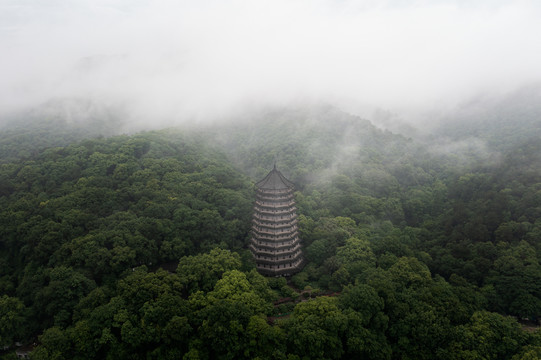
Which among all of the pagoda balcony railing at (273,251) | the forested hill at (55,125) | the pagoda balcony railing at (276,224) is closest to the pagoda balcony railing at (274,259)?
the pagoda balcony railing at (273,251)

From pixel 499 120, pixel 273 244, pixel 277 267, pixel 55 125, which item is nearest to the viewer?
pixel 277 267

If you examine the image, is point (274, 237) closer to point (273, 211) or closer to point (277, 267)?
point (273, 211)

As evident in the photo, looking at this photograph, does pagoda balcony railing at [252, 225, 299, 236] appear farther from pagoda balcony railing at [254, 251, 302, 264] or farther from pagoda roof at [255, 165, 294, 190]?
pagoda roof at [255, 165, 294, 190]

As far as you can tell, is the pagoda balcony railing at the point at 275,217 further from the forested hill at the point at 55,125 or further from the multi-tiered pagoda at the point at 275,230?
the forested hill at the point at 55,125

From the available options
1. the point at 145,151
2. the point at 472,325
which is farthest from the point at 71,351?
the point at 145,151

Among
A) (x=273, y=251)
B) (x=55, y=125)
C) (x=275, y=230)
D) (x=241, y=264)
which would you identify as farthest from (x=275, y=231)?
(x=55, y=125)

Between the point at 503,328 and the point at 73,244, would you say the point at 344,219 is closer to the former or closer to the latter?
the point at 503,328

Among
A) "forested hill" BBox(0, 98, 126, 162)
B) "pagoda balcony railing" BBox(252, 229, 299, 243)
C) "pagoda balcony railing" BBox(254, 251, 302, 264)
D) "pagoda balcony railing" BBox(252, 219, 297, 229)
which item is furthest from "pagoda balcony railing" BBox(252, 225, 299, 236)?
"forested hill" BBox(0, 98, 126, 162)
